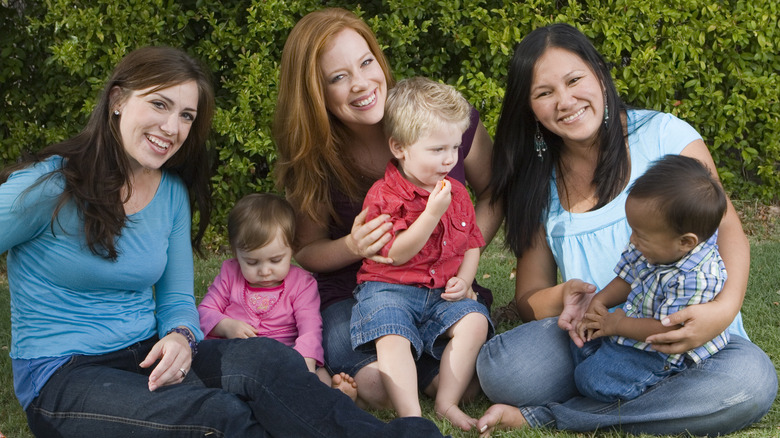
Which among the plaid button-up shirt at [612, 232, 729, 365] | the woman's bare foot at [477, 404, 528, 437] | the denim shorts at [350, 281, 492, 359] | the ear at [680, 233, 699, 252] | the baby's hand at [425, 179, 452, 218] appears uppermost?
the baby's hand at [425, 179, 452, 218]

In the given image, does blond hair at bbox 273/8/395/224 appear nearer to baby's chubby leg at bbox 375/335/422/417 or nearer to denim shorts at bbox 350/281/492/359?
denim shorts at bbox 350/281/492/359

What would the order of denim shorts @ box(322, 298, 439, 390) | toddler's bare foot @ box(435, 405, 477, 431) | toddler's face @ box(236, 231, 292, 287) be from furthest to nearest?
1. toddler's face @ box(236, 231, 292, 287)
2. denim shorts @ box(322, 298, 439, 390)
3. toddler's bare foot @ box(435, 405, 477, 431)

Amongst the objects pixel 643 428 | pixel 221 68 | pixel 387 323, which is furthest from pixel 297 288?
pixel 221 68

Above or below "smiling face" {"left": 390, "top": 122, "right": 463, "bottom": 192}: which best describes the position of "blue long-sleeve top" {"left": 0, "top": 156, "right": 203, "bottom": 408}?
below

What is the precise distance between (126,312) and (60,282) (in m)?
0.28

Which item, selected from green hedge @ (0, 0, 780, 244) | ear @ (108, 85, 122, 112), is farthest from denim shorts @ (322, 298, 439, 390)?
green hedge @ (0, 0, 780, 244)

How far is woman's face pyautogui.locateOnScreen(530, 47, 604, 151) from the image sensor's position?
11.8 ft

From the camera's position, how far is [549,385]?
3547 millimetres

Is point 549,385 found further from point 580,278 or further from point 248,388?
point 248,388

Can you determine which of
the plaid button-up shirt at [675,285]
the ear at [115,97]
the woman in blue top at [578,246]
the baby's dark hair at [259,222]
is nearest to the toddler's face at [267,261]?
the baby's dark hair at [259,222]

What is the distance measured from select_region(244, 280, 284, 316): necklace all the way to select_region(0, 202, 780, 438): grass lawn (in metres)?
0.70

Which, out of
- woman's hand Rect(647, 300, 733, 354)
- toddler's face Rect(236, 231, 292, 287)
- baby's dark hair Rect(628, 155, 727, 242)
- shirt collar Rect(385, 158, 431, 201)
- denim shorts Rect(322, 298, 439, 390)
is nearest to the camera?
baby's dark hair Rect(628, 155, 727, 242)

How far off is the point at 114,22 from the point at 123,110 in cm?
304

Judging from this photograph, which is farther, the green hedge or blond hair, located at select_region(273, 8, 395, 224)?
the green hedge
